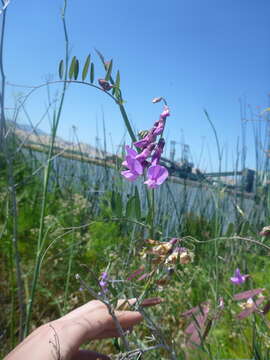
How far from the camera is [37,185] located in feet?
7.17

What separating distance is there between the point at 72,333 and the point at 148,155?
0.88ft

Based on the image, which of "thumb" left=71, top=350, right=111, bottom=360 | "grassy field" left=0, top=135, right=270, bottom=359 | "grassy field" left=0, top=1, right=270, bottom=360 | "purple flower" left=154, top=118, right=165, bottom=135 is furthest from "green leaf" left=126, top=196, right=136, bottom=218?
"grassy field" left=0, top=135, right=270, bottom=359

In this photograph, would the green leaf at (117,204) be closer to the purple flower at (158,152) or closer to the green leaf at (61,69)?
the purple flower at (158,152)

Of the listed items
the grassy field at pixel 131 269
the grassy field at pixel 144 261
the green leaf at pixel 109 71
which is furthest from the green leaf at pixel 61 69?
the grassy field at pixel 131 269

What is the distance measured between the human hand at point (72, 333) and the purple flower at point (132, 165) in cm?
19

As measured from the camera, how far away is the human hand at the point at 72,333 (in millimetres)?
424

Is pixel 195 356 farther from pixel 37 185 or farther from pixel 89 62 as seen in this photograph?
pixel 37 185

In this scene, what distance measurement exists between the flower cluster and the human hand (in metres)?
0.19

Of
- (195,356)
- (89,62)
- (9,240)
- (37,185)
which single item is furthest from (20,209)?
(89,62)

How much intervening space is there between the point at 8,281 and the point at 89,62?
1250 millimetres

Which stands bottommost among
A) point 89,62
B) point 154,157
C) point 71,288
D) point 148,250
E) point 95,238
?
point 71,288

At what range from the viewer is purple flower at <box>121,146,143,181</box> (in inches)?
17.5

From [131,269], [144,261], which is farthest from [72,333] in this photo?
[131,269]

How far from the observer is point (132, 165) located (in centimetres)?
45
